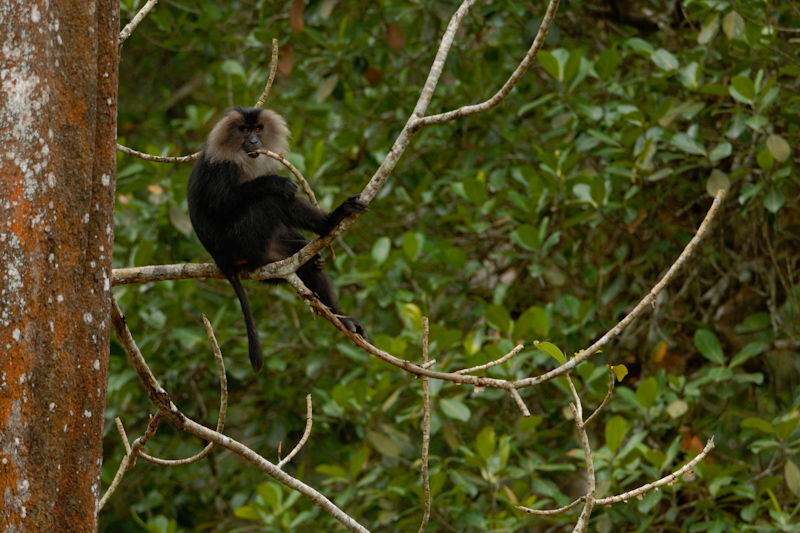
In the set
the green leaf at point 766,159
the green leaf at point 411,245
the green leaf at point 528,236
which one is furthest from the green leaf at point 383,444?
the green leaf at point 766,159

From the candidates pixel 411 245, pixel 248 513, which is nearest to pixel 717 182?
pixel 411 245

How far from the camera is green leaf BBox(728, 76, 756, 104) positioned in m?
4.14

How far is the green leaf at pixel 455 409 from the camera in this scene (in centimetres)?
417

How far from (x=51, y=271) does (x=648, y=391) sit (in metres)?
3.15

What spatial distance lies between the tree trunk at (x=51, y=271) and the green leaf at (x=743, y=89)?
128 inches

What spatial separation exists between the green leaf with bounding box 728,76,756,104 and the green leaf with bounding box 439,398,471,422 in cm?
198

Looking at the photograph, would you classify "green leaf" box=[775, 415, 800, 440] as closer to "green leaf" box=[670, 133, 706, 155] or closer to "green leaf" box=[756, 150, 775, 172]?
"green leaf" box=[756, 150, 775, 172]

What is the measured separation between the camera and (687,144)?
4379 millimetres

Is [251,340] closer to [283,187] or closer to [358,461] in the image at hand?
[283,187]

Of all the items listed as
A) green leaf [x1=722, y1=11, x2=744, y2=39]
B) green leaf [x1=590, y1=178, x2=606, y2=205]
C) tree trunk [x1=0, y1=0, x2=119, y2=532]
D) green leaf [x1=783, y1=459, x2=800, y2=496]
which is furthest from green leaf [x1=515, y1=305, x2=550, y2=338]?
tree trunk [x1=0, y1=0, x2=119, y2=532]

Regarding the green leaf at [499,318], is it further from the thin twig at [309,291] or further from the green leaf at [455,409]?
the thin twig at [309,291]

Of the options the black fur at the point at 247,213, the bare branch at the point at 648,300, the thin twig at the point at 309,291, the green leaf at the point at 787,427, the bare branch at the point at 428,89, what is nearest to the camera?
the bare branch at the point at 648,300

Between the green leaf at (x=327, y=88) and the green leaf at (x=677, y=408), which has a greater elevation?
the green leaf at (x=327, y=88)

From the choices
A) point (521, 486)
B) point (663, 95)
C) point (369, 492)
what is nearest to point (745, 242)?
point (663, 95)
